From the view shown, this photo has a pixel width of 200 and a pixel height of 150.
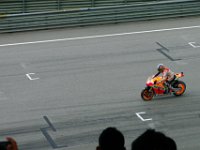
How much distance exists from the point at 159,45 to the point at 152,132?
16436mm

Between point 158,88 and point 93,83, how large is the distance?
8.15 ft

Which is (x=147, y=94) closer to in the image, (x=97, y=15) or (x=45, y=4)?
(x=97, y=15)

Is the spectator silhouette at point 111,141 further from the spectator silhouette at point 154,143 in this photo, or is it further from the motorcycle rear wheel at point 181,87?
the motorcycle rear wheel at point 181,87

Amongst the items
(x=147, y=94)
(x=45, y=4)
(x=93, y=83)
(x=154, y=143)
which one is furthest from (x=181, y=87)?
(x=154, y=143)

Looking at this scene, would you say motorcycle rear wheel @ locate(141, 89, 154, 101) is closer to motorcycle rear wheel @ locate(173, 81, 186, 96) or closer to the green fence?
motorcycle rear wheel @ locate(173, 81, 186, 96)

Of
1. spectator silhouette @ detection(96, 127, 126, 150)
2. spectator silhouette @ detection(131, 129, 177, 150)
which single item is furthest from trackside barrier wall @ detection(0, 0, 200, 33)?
spectator silhouette @ detection(131, 129, 177, 150)

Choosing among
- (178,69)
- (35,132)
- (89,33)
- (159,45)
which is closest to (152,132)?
(35,132)

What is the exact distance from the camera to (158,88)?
17094 mm

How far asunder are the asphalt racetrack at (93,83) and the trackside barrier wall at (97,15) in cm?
34

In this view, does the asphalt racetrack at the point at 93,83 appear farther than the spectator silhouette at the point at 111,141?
Yes

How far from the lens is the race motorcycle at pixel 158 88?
16953 mm

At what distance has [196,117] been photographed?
15945mm

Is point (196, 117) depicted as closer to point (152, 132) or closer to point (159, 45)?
point (159, 45)

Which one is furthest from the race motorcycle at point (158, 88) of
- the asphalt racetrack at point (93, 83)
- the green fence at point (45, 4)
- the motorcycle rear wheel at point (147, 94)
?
the green fence at point (45, 4)
